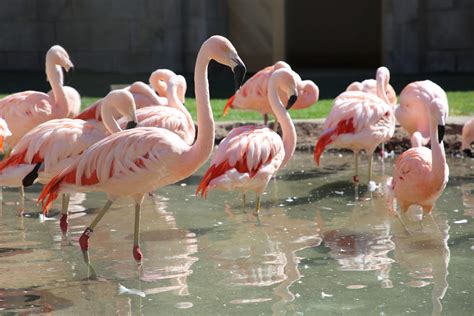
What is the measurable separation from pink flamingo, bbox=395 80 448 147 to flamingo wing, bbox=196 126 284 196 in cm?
135

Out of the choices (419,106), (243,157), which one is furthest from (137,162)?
(419,106)

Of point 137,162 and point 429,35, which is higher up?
point 429,35

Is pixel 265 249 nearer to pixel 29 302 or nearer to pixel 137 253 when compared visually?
pixel 137 253

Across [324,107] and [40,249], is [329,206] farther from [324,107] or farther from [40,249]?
[324,107]

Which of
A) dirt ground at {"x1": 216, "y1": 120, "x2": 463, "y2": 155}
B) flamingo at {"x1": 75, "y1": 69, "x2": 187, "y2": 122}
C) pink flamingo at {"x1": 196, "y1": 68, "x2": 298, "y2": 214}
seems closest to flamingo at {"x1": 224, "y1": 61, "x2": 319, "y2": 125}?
dirt ground at {"x1": 216, "y1": 120, "x2": 463, "y2": 155}

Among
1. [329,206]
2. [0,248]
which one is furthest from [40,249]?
[329,206]

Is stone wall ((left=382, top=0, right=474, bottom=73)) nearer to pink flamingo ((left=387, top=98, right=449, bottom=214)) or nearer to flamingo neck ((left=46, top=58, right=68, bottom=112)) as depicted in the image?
flamingo neck ((left=46, top=58, right=68, bottom=112))

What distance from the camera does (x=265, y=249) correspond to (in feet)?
15.4

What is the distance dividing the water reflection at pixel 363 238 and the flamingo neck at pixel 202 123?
0.78 m

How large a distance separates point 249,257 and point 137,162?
0.69 metres

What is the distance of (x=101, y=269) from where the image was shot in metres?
4.32

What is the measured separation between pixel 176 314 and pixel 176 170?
949mm

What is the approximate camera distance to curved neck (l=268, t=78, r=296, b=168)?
5.83 m

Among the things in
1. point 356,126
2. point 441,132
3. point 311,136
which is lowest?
point 311,136
